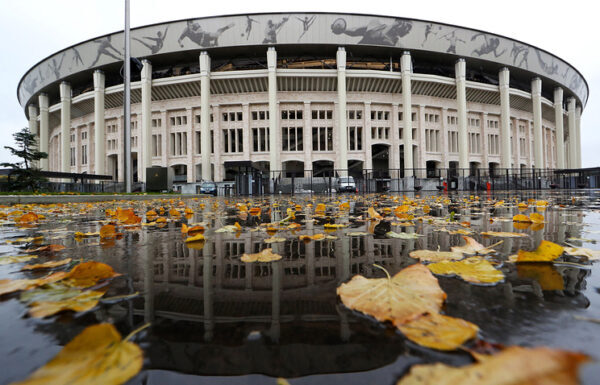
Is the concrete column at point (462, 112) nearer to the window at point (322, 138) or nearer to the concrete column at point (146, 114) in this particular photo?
the window at point (322, 138)

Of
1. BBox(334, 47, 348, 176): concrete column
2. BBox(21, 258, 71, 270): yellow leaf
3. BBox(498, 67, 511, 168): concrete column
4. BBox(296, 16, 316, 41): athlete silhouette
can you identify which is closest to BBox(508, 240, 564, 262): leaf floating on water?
BBox(21, 258, 71, 270): yellow leaf

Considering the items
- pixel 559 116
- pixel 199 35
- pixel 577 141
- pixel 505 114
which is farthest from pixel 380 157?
pixel 577 141

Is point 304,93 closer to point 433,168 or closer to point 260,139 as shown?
point 260,139

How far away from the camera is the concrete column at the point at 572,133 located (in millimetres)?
31672

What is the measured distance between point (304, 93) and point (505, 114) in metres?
19.2

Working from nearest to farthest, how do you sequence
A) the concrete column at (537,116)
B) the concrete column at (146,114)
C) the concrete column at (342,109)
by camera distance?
the concrete column at (342,109), the concrete column at (146,114), the concrete column at (537,116)

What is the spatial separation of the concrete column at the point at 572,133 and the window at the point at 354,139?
2741 cm

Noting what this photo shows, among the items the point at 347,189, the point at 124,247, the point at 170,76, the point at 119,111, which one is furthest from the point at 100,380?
the point at 119,111

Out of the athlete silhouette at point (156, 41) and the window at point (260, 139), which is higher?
the athlete silhouette at point (156, 41)

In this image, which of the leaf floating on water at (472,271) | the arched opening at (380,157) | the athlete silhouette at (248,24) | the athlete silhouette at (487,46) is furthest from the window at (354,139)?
the leaf floating on water at (472,271)

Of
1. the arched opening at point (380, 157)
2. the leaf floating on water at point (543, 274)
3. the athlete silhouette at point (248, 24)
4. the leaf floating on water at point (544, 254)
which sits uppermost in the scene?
the athlete silhouette at point (248, 24)

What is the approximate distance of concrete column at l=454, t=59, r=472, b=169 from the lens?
2398 centimetres

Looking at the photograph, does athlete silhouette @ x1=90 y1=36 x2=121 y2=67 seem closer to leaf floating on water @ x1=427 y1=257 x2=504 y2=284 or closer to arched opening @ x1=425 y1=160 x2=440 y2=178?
arched opening @ x1=425 y1=160 x2=440 y2=178

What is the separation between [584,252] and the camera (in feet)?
3.28
